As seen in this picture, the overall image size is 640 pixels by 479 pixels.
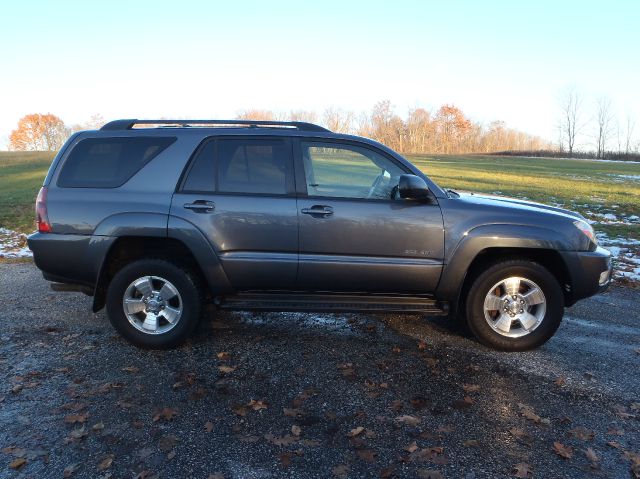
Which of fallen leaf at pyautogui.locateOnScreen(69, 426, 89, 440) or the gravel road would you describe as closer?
the gravel road

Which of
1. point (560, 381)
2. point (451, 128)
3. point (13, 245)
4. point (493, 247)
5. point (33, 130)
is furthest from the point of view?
point (451, 128)

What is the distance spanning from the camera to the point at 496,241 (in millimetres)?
4309

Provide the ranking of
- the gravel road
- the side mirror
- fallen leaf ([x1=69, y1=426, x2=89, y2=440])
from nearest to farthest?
Answer: the gravel road
fallen leaf ([x1=69, y1=426, x2=89, y2=440])
the side mirror

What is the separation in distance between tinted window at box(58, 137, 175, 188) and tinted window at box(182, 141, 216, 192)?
31 cm

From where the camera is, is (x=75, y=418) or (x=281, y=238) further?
(x=281, y=238)

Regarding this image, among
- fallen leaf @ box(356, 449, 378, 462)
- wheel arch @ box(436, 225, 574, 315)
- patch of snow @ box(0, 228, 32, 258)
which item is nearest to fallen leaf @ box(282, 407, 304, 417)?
fallen leaf @ box(356, 449, 378, 462)

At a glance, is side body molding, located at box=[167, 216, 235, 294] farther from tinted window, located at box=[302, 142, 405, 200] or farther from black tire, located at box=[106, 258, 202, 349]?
tinted window, located at box=[302, 142, 405, 200]

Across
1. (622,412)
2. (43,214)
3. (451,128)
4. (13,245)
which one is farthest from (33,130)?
(622,412)

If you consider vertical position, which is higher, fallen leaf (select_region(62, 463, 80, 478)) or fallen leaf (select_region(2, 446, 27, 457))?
fallen leaf (select_region(2, 446, 27, 457))

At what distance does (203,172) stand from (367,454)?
2694 mm

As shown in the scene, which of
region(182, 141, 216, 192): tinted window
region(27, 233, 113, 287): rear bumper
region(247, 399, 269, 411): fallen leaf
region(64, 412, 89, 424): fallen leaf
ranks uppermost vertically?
region(182, 141, 216, 192): tinted window

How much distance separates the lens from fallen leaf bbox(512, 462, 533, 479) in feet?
9.11

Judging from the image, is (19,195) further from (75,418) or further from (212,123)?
(75,418)

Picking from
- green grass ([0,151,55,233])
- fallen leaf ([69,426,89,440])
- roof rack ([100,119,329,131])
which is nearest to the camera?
fallen leaf ([69,426,89,440])
